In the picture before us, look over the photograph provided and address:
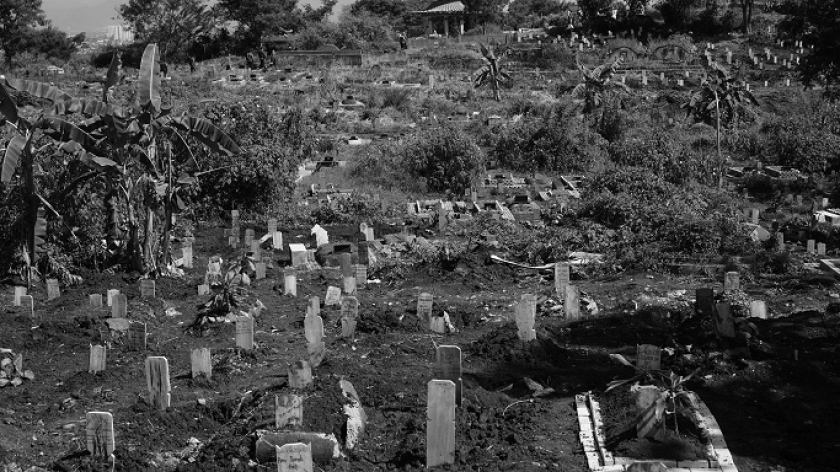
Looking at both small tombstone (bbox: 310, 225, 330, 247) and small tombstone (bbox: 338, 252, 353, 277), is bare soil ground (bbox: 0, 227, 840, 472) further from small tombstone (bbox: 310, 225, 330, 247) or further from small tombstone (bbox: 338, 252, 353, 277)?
small tombstone (bbox: 310, 225, 330, 247)

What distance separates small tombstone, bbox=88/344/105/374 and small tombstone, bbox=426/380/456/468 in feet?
16.4

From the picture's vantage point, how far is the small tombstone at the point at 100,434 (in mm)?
9773

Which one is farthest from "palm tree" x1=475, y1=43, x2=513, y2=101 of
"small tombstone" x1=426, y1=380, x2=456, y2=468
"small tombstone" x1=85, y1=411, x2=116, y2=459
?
"small tombstone" x1=85, y1=411, x2=116, y2=459

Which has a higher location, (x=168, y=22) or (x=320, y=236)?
(x=168, y=22)

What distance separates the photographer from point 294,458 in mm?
8828

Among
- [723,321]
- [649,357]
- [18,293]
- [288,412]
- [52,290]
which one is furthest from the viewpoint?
[52,290]

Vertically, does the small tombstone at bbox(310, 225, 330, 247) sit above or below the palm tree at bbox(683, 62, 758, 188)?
below

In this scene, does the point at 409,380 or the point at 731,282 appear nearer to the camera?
the point at 409,380

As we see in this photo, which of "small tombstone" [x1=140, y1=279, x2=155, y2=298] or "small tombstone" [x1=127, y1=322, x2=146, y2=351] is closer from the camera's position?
"small tombstone" [x1=127, y1=322, x2=146, y2=351]

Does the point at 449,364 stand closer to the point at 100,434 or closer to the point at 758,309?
the point at 100,434

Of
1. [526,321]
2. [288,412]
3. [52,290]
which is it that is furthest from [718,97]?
[288,412]

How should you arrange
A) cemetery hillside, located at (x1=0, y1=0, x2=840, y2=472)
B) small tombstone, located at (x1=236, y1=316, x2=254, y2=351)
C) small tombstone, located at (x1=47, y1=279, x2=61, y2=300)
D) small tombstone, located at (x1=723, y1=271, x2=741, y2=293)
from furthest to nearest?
small tombstone, located at (x1=47, y1=279, x2=61, y2=300)
small tombstone, located at (x1=723, y1=271, x2=741, y2=293)
small tombstone, located at (x1=236, y1=316, x2=254, y2=351)
cemetery hillside, located at (x1=0, y1=0, x2=840, y2=472)

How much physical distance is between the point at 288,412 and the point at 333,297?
6336 millimetres

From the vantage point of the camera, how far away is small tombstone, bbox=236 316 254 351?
1360 centimetres
